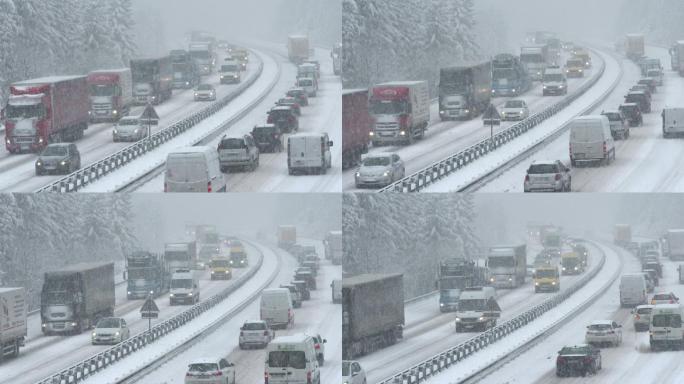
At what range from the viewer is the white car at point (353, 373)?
156 feet

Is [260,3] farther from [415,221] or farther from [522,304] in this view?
[522,304]

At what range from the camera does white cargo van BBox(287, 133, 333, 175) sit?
47.9 meters

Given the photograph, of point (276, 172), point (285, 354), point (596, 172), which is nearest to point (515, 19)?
point (596, 172)

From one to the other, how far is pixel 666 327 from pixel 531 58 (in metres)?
8.84

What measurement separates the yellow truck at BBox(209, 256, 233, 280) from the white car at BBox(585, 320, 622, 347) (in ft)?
36.3

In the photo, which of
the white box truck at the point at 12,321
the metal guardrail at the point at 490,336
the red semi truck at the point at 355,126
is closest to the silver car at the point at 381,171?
the red semi truck at the point at 355,126

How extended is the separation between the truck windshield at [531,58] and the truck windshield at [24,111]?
1435 centimetres

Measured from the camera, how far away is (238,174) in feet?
158

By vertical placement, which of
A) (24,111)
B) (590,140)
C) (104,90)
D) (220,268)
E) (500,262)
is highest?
(104,90)

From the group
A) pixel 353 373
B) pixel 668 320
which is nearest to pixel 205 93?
pixel 353 373

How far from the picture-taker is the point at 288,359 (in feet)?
156

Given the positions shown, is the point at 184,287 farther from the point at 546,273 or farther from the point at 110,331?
the point at 546,273

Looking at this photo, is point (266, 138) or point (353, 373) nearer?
point (353, 373)

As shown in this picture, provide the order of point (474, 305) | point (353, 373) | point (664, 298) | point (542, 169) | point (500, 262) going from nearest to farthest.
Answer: point (542, 169)
point (353, 373)
point (664, 298)
point (474, 305)
point (500, 262)
